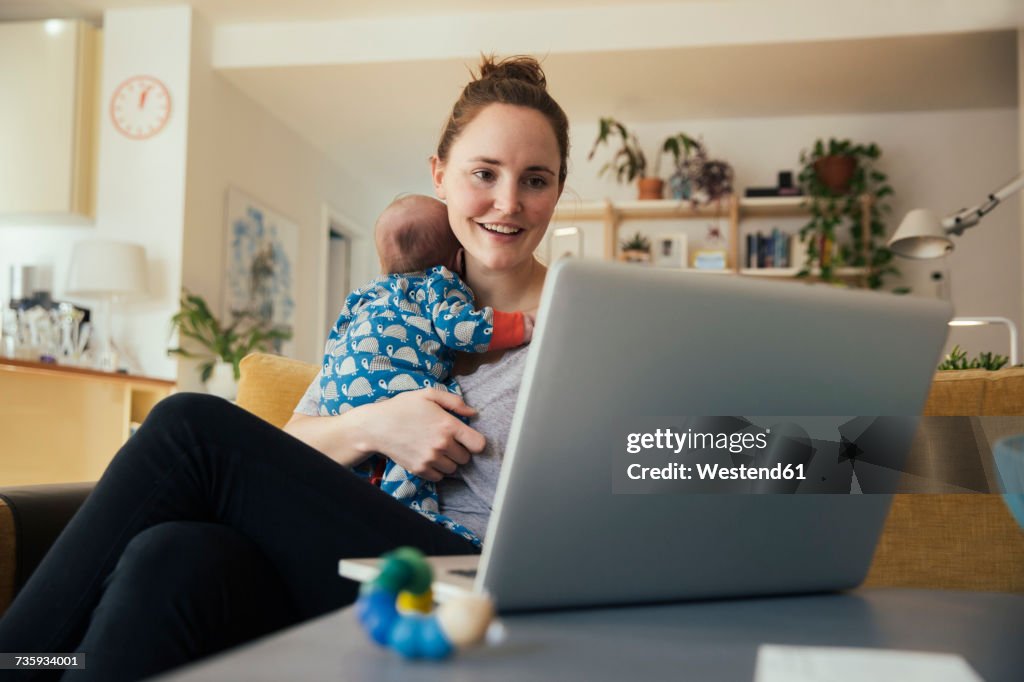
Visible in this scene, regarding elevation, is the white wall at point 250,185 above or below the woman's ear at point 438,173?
above

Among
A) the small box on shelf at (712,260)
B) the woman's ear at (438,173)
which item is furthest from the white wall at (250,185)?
the woman's ear at (438,173)

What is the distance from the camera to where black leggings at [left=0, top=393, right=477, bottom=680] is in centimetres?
79

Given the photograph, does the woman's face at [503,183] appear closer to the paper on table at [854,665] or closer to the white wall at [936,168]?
the paper on table at [854,665]

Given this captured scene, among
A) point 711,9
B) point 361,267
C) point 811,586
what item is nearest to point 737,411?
point 811,586

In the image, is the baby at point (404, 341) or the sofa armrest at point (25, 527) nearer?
the sofa armrest at point (25, 527)

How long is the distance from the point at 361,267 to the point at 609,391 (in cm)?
694

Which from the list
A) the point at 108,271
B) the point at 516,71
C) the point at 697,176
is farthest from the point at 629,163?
the point at 516,71

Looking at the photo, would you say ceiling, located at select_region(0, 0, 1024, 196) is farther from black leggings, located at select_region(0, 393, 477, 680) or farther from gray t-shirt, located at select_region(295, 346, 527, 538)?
black leggings, located at select_region(0, 393, 477, 680)

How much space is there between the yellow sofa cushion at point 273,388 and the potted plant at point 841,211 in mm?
4023

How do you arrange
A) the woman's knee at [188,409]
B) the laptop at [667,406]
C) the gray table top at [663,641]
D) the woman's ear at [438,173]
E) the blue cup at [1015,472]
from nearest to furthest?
1. the gray table top at [663,641]
2. the laptop at [667,406]
3. the blue cup at [1015,472]
4. the woman's knee at [188,409]
5. the woman's ear at [438,173]

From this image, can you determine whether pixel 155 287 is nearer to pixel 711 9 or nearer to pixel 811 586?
pixel 711 9

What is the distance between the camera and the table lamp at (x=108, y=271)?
4402 mm


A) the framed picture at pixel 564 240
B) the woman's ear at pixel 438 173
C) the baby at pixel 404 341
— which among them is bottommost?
→ the baby at pixel 404 341

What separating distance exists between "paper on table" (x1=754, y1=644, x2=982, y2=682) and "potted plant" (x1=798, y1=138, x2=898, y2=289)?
4913mm
